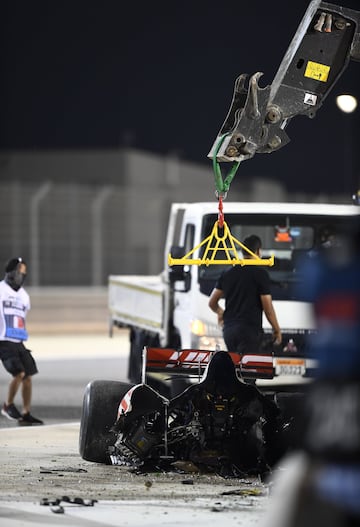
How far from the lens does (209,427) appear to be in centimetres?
966

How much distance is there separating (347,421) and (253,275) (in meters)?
9.47

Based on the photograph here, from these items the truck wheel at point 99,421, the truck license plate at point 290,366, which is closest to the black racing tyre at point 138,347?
the truck license plate at point 290,366

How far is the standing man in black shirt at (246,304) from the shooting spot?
12.9 m

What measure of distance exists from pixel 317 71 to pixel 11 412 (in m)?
5.70

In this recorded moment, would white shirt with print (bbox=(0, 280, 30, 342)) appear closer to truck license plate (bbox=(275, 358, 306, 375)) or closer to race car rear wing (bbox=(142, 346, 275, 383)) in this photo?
truck license plate (bbox=(275, 358, 306, 375))

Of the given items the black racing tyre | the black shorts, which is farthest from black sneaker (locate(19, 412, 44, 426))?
the black racing tyre

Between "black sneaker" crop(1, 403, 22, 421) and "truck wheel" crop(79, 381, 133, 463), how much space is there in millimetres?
3914

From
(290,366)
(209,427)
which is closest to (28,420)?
(290,366)

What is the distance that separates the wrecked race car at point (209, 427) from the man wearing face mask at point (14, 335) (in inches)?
171

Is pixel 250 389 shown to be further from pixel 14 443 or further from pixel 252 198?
pixel 252 198

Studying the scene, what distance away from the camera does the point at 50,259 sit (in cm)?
3462

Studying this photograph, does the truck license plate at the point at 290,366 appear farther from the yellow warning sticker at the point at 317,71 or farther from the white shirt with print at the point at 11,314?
the yellow warning sticker at the point at 317,71

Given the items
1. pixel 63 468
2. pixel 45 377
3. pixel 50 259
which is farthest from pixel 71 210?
pixel 63 468

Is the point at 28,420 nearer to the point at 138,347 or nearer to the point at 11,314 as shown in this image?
the point at 11,314
